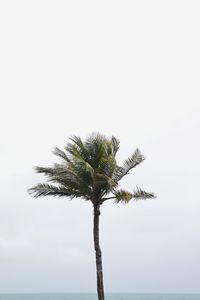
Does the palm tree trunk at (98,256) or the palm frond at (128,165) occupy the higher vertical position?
the palm frond at (128,165)

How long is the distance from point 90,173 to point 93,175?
0.17m

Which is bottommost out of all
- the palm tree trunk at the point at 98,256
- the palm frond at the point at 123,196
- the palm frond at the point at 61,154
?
the palm tree trunk at the point at 98,256

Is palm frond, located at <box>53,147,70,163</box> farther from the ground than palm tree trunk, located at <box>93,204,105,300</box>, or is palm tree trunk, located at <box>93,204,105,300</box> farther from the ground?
palm frond, located at <box>53,147,70,163</box>

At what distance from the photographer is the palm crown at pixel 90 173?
2466cm

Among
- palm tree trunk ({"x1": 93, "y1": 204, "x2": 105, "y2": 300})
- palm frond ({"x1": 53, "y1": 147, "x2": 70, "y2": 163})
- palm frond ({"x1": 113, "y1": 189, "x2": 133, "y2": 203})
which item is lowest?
palm tree trunk ({"x1": 93, "y1": 204, "x2": 105, "y2": 300})

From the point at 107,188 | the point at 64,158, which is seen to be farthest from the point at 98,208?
the point at 64,158

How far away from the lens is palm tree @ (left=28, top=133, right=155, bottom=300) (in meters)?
24.5

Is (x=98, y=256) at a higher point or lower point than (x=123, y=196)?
lower

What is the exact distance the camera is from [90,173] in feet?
79.9

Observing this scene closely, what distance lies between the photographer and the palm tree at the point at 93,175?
24484 mm

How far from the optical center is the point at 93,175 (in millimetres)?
24344

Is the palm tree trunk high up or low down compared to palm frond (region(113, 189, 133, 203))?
down

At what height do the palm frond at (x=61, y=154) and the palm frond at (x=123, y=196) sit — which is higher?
the palm frond at (x=61, y=154)

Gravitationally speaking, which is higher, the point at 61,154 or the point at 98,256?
the point at 61,154
